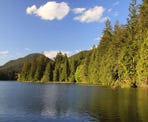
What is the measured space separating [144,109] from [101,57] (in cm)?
9721

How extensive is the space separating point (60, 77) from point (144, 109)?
15292cm

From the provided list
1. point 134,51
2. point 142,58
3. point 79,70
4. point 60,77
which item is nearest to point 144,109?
point 142,58

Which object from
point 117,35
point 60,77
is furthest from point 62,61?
point 117,35

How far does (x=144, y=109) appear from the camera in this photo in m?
38.2

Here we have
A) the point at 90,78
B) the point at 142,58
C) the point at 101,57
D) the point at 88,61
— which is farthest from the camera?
the point at 88,61

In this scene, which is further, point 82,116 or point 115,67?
point 115,67

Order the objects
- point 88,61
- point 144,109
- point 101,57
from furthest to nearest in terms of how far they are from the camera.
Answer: point 88,61 < point 101,57 < point 144,109

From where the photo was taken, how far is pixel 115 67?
11206cm

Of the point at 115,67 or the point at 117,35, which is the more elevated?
the point at 117,35

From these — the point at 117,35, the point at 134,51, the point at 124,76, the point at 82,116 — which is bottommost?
the point at 82,116

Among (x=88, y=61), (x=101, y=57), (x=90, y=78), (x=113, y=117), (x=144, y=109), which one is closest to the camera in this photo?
(x=113, y=117)

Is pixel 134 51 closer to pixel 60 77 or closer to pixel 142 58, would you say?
pixel 142 58

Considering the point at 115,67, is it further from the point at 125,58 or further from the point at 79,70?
the point at 79,70

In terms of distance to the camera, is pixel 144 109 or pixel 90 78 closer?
pixel 144 109
